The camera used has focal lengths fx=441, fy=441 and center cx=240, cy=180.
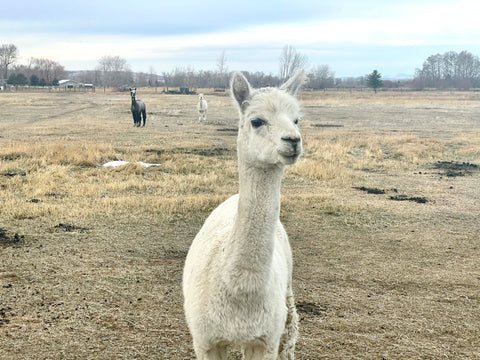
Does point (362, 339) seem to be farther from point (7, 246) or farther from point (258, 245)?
point (7, 246)

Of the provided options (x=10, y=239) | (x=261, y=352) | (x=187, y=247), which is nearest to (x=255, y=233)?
(x=261, y=352)

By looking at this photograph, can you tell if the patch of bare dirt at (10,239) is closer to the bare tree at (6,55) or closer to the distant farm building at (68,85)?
the distant farm building at (68,85)

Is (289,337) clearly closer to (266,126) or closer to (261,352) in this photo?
(261,352)

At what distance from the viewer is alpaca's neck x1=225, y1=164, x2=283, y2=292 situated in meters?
2.90

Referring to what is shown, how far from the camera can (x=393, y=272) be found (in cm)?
660

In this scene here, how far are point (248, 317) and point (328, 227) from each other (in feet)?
19.6

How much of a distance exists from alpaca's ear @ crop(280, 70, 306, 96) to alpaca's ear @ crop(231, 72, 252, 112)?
382 millimetres

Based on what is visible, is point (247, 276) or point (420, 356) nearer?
point (247, 276)

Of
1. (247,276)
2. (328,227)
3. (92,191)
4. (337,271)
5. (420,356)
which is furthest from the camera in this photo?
(92,191)

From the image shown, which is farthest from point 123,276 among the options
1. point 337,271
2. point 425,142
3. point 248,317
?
point 425,142

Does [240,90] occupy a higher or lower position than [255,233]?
higher

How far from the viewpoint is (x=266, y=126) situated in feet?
9.62

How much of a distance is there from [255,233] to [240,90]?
3.35 ft

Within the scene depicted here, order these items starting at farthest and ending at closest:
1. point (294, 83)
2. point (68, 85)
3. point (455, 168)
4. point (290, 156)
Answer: point (68, 85)
point (455, 168)
point (294, 83)
point (290, 156)
